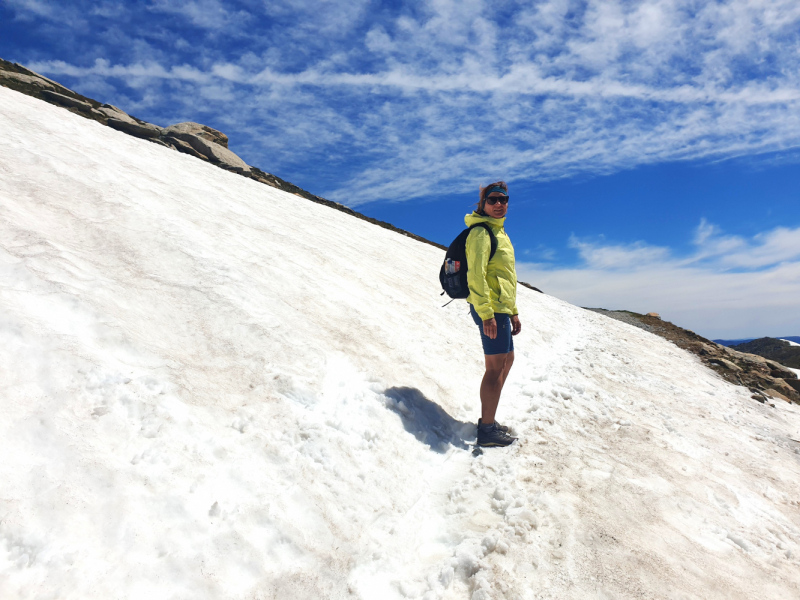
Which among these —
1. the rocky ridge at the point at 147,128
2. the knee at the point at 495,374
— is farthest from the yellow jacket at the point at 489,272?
the rocky ridge at the point at 147,128

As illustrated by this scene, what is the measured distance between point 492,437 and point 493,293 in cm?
173

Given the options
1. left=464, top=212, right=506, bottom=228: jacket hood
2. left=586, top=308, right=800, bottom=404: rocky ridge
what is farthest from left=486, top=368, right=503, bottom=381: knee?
left=586, top=308, right=800, bottom=404: rocky ridge

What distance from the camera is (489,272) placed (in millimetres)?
5145

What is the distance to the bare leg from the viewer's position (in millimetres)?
5086

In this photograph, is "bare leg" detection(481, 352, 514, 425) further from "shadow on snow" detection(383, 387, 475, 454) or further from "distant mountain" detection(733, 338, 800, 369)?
"distant mountain" detection(733, 338, 800, 369)

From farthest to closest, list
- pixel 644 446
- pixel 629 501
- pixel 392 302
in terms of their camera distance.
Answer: pixel 392 302 < pixel 644 446 < pixel 629 501

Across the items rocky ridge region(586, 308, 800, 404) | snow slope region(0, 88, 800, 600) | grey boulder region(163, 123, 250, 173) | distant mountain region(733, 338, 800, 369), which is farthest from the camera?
distant mountain region(733, 338, 800, 369)

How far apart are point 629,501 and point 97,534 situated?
454 centimetres

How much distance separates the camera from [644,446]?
566 centimetres

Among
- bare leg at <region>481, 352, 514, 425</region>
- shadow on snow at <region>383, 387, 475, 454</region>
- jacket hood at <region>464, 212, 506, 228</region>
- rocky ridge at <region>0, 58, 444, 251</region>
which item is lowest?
shadow on snow at <region>383, 387, 475, 454</region>

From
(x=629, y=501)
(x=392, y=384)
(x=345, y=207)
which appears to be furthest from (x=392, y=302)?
(x=345, y=207)

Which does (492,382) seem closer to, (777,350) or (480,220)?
(480,220)

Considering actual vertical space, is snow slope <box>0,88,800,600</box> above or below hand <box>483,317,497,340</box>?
below

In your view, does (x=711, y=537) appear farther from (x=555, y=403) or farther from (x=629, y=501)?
(x=555, y=403)
